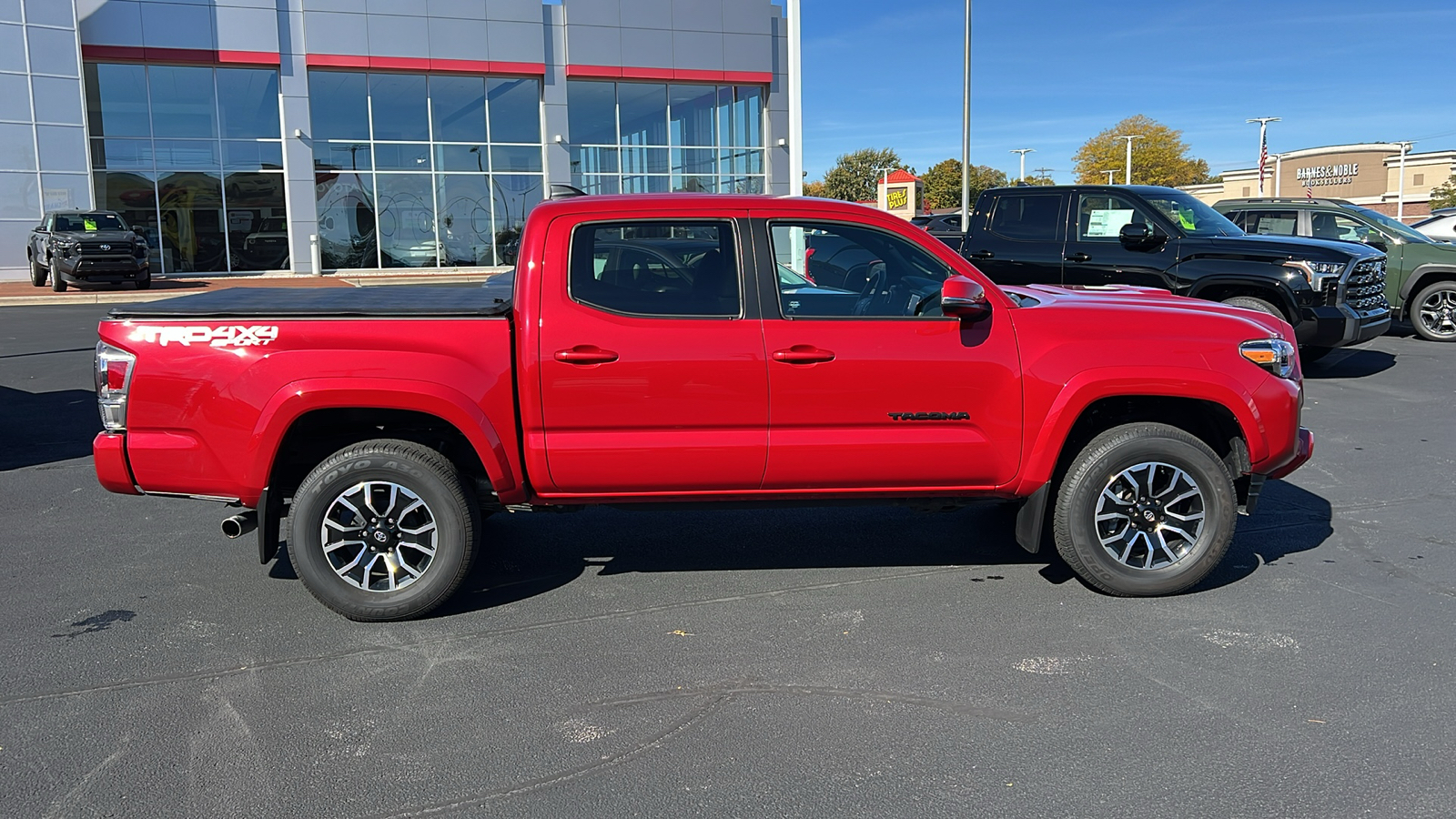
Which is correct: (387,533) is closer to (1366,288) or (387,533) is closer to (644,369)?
(644,369)

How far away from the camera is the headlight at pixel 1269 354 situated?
494cm

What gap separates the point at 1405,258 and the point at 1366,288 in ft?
13.3

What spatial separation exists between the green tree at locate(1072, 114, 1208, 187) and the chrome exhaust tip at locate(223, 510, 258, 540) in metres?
75.8

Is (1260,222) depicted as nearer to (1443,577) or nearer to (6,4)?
(1443,577)

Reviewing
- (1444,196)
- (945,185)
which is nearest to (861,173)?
(945,185)

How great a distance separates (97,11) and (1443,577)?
103ft

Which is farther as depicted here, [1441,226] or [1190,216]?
[1441,226]

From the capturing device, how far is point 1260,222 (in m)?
15.4

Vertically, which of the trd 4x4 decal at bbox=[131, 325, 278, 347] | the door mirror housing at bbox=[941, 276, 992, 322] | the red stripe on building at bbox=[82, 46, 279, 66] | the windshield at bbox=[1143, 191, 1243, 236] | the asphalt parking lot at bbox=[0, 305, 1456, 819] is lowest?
the asphalt parking lot at bbox=[0, 305, 1456, 819]

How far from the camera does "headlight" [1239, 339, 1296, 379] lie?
16.2ft

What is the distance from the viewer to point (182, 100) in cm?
2870

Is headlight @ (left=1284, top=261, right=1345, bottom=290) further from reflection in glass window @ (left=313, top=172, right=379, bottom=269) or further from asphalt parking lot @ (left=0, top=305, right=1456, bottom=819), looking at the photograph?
reflection in glass window @ (left=313, top=172, right=379, bottom=269)

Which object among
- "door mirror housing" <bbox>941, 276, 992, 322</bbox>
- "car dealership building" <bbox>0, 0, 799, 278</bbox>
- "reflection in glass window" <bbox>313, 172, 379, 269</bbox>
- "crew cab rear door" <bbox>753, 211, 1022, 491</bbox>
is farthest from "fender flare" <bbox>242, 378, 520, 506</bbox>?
"reflection in glass window" <bbox>313, 172, 379, 269</bbox>

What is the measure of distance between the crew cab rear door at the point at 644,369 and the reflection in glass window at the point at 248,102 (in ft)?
91.9
